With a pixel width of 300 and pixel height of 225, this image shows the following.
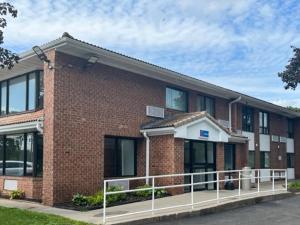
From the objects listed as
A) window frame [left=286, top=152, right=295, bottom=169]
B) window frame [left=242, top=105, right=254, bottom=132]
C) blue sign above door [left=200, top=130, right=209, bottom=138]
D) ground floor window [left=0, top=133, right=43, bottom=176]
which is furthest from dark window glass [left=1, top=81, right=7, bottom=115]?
window frame [left=286, top=152, right=295, bottom=169]

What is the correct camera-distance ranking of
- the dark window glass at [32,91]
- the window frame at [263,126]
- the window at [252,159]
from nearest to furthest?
1. the dark window glass at [32,91]
2. the window at [252,159]
3. the window frame at [263,126]

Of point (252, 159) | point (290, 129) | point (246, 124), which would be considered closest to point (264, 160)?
point (252, 159)

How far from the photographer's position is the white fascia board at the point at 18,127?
50.6 feet

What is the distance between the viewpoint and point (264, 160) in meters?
29.1

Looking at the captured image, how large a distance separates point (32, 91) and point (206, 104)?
9302mm

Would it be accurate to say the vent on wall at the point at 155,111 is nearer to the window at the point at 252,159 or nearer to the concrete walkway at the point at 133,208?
the concrete walkway at the point at 133,208

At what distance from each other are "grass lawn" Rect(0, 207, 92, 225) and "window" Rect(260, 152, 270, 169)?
63.7ft

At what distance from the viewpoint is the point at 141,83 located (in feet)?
59.8

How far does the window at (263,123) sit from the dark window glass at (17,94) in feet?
54.1

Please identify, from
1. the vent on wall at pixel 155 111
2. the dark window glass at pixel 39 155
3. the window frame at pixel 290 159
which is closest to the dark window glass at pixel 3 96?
the dark window glass at pixel 39 155

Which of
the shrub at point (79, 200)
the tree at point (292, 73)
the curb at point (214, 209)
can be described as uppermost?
the tree at point (292, 73)

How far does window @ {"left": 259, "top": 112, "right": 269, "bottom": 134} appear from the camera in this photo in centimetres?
2890

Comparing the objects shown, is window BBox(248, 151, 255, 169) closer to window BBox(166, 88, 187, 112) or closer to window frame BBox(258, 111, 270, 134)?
window frame BBox(258, 111, 270, 134)

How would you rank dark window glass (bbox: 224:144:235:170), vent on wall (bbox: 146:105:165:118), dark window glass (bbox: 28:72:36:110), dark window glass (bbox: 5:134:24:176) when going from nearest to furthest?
dark window glass (bbox: 28:72:36:110) → dark window glass (bbox: 5:134:24:176) → vent on wall (bbox: 146:105:165:118) → dark window glass (bbox: 224:144:235:170)
